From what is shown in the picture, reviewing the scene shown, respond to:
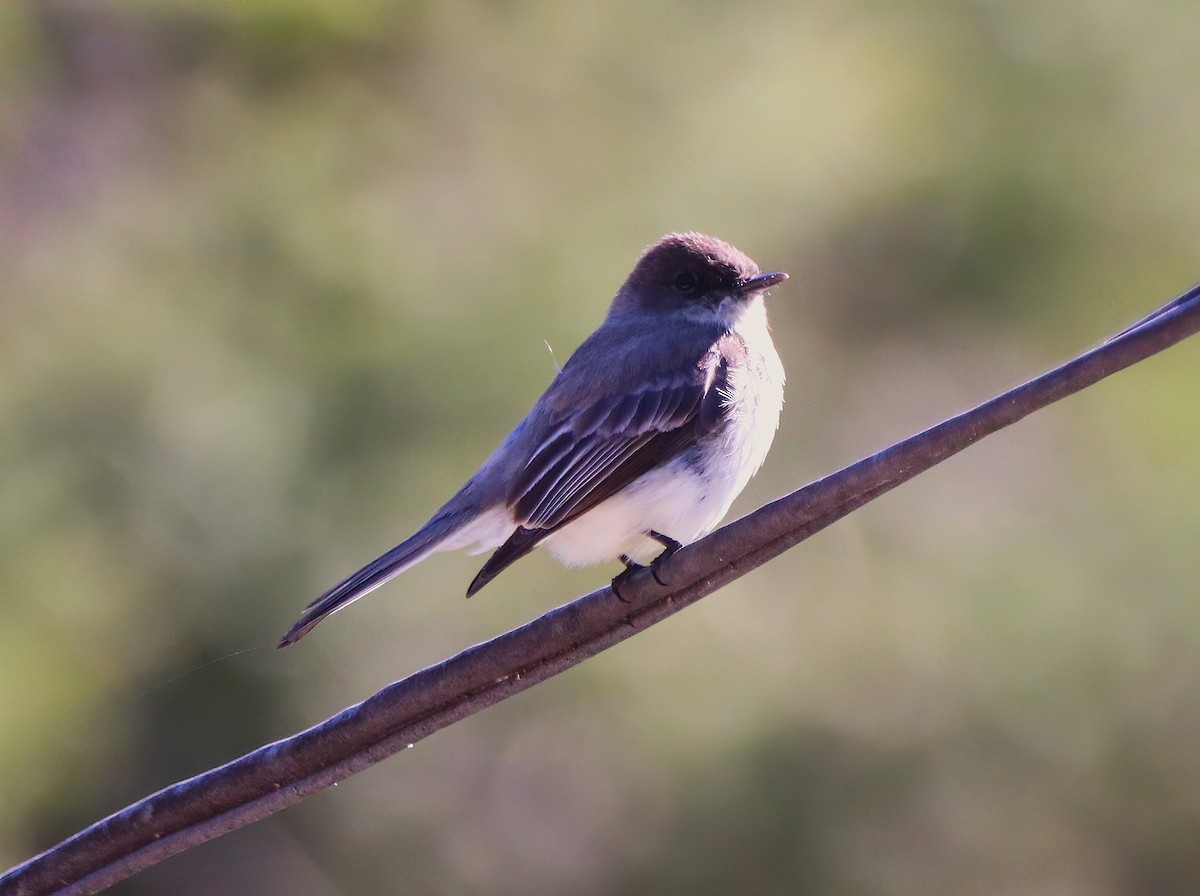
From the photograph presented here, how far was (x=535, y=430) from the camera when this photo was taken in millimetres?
3773

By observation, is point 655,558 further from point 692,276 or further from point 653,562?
point 692,276

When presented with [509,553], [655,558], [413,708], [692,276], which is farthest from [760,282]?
[413,708]

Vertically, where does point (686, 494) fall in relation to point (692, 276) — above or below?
below

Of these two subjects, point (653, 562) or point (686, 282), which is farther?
point (686, 282)

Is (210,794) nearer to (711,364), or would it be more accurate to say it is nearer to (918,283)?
(711,364)

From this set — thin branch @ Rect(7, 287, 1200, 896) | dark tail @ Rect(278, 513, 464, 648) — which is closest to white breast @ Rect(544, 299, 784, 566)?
dark tail @ Rect(278, 513, 464, 648)

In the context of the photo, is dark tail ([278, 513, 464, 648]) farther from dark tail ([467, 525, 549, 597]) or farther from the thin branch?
the thin branch

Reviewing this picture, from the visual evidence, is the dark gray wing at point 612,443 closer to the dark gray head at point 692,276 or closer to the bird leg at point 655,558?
the bird leg at point 655,558

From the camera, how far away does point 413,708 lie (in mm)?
2000

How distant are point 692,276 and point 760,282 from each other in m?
0.25

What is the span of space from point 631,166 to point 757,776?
10.1 feet

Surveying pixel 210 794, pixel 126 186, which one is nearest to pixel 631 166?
pixel 126 186

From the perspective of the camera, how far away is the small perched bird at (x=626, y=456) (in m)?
3.42

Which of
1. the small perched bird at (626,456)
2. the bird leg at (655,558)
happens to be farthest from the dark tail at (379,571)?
the bird leg at (655,558)
